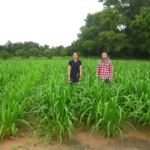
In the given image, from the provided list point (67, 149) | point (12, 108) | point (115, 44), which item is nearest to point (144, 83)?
point (67, 149)

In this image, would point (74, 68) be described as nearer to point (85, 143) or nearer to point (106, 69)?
point (106, 69)

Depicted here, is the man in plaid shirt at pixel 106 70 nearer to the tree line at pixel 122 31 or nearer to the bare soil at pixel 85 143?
the bare soil at pixel 85 143

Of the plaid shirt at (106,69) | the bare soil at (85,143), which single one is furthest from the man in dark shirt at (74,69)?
the bare soil at (85,143)

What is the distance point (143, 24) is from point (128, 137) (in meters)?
22.7

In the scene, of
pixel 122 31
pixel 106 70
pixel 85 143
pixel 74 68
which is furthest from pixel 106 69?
pixel 122 31

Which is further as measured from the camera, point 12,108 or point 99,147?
point 12,108

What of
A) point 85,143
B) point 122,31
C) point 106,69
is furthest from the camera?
point 122,31

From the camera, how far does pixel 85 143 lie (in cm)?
251

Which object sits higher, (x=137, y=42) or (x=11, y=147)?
(x=137, y=42)

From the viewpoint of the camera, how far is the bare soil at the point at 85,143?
7.82 ft

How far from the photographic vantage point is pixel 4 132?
2.52 metres

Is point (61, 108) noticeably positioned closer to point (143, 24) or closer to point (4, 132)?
point (4, 132)

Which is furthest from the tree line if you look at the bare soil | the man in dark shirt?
the bare soil

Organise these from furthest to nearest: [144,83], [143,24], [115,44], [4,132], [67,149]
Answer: [115,44]
[143,24]
[144,83]
[4,132]
[67,149]
